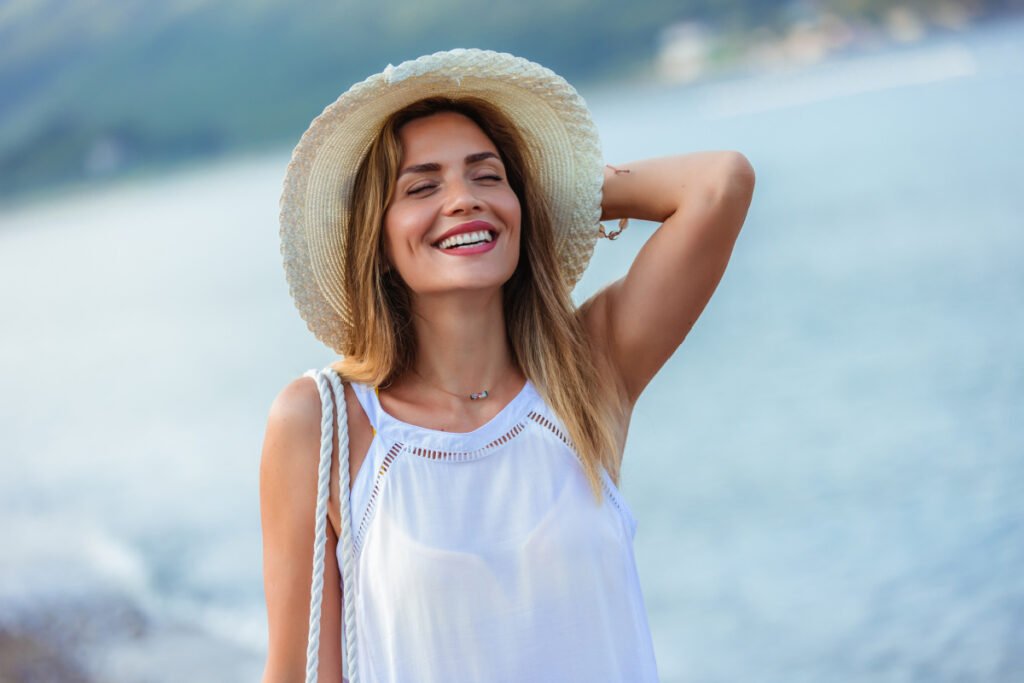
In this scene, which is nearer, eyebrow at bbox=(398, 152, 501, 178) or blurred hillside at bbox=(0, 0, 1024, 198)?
eyebrow at bbox=(398, 152, 501, 178)

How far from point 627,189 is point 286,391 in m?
0.67

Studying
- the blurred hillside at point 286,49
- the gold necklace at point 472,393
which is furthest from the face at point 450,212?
the blurred hillside at point 286,49

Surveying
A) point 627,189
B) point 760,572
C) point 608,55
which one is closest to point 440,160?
point 627,189

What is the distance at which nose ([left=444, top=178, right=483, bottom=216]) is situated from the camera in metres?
1.80

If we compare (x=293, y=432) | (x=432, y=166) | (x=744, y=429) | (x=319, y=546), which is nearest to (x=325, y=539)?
(x=319, y=546)

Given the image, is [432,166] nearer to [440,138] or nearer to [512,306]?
[440,138]

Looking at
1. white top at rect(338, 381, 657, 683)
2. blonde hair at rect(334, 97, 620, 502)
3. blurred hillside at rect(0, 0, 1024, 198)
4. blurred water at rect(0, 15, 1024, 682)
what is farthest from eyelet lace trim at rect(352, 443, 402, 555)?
blurred hillside at rect(0, 0, 1024, 198)

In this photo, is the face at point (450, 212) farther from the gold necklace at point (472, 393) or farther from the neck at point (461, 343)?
the gold necklace at point (472, 393)

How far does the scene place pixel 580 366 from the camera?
6.30 feet

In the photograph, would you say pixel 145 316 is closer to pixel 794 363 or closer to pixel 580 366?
pixel 794 363

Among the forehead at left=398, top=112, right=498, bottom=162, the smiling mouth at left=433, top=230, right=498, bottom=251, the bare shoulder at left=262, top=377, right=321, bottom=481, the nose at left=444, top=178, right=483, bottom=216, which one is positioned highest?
the forehead at left=398, top=112, right=498, bottom=162

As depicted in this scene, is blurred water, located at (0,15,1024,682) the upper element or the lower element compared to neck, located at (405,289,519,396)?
upper

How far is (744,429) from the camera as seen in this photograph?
871 cm

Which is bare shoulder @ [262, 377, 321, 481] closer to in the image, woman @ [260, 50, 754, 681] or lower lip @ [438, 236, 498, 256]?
woman @ [260, 50, 754, 681]
